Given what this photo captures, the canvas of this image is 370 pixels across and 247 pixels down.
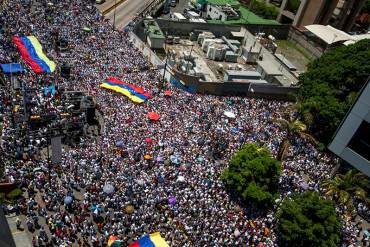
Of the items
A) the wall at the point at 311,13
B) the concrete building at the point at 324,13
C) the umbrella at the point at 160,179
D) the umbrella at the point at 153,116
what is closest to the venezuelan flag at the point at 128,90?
the umbrella at the point at 153,116

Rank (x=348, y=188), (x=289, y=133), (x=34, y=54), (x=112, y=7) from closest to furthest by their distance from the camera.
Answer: (x=348, y=188) < (x=289, y=133) < (x=34, y=54) < (x=112, y=7)

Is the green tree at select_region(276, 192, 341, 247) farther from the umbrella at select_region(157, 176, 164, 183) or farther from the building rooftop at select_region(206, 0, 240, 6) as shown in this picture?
the building rooftop at select_region(206, 0, 240, 6)

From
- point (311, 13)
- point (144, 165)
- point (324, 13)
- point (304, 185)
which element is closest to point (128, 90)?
point (144, 165)

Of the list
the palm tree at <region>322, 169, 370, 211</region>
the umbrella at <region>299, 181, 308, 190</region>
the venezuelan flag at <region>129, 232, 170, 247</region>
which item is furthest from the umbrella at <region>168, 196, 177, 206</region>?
the palm tree at <region>322, 169, 370, 211</region>

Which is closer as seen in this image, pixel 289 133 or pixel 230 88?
pixel 289 133

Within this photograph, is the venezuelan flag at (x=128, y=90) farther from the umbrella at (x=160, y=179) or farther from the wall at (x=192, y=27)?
the wall at (x=192, y=27)

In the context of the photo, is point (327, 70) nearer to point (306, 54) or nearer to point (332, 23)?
point (306, 54)

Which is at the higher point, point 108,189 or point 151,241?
point 108,189

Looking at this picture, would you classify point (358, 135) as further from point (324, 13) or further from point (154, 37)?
point (324, 13)
